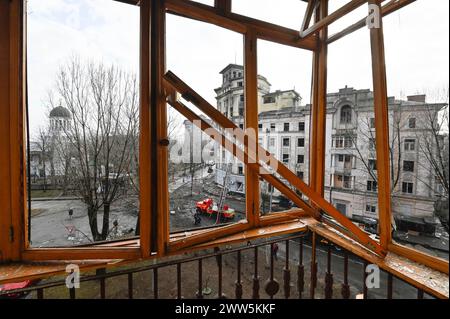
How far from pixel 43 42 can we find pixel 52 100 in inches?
13.7

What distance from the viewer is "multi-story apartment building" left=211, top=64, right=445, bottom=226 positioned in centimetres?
115

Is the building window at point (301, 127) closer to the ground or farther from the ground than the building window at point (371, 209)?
farther from the ground

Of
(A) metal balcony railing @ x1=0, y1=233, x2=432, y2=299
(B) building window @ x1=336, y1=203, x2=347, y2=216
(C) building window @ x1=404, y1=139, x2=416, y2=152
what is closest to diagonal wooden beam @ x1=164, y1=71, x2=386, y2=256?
(A) metal balcony railing @ x1=0, y1=233, x2=432, y2=299

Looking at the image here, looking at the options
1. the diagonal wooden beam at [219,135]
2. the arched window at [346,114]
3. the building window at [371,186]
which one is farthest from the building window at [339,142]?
the diagonal wooden beam at [219,135]

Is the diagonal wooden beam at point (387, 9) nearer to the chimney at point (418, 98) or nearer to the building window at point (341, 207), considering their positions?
the chimney at point (418, 98)

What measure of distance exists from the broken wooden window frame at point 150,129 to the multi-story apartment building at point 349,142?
12cm

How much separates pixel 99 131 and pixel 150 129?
69 centimetres

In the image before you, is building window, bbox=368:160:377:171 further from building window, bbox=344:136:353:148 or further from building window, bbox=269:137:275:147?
building window, bbox=269:137:275:147

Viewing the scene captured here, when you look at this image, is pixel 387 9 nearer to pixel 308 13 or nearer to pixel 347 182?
pixel 308 13

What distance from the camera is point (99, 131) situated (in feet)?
5.23

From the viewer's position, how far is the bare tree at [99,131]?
1.48 meters

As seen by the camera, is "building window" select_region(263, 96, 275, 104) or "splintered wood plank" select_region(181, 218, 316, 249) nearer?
"splintered wood plank" select_region(181, 218, 316, 249)

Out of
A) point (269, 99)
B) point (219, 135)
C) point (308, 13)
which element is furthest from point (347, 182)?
point (308, 13)
